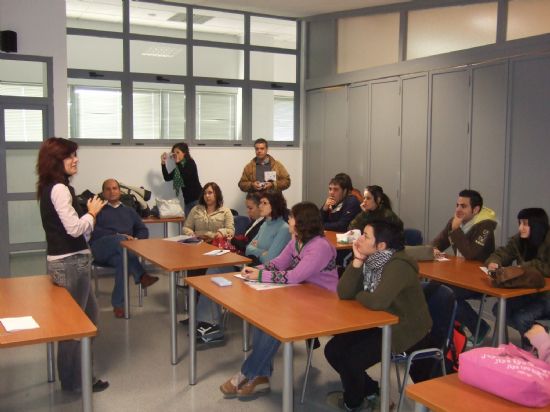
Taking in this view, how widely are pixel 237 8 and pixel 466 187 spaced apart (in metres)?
3.99

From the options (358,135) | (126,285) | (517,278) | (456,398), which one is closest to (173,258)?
(126,285)

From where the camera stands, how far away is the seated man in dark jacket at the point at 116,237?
5.72m

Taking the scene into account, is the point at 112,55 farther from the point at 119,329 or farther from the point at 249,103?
the point at 119,329

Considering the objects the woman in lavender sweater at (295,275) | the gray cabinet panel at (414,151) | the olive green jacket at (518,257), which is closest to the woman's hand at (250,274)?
the woman in lavender sweater at (295,275)

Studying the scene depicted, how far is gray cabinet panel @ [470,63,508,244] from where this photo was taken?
19.0 ft

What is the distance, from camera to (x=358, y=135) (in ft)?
25.5

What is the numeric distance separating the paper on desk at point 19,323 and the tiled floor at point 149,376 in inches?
39.7

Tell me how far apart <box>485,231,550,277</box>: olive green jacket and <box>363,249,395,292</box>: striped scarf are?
4.46 ft

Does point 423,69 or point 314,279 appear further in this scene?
point 423,69

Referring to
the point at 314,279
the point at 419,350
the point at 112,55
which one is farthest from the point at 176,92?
the point at 419,350

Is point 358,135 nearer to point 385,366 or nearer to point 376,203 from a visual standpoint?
point 376,203

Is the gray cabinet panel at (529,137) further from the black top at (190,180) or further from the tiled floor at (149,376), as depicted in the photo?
the black top at (190,180)

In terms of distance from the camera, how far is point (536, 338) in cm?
227

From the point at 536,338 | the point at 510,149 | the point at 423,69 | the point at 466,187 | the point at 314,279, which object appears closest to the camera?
the point at 536,338
